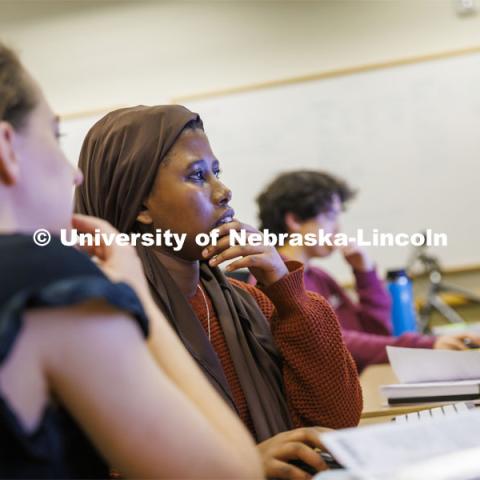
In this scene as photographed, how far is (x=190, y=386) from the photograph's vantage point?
700mm

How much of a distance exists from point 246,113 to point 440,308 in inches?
58.7

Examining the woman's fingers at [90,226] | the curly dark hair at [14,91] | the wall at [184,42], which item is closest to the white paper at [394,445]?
the woman's fingers at [90,226]

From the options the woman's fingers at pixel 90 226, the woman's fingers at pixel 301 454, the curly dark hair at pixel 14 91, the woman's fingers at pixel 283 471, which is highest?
the curly dark hair at pixel 14 91

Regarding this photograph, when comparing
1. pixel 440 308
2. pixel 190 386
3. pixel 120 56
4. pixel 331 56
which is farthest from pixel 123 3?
pixel 190 386

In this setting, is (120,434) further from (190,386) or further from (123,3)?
(123,3)

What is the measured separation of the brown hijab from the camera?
1253 mm

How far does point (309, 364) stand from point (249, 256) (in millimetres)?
241

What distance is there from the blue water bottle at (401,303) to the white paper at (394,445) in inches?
74.1

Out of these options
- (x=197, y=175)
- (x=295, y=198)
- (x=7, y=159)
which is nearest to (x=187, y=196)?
(x=197, y=175)

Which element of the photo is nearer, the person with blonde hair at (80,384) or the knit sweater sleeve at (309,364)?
the person with blonde hair at (80,384)

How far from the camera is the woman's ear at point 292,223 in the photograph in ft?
9.47

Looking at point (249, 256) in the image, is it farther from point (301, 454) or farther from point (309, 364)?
point (301, 454)

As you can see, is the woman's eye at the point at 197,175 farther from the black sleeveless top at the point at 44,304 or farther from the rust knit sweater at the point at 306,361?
the black sleeveless top at the point at 44,304

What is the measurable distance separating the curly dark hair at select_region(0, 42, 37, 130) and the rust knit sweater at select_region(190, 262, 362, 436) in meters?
0.73
